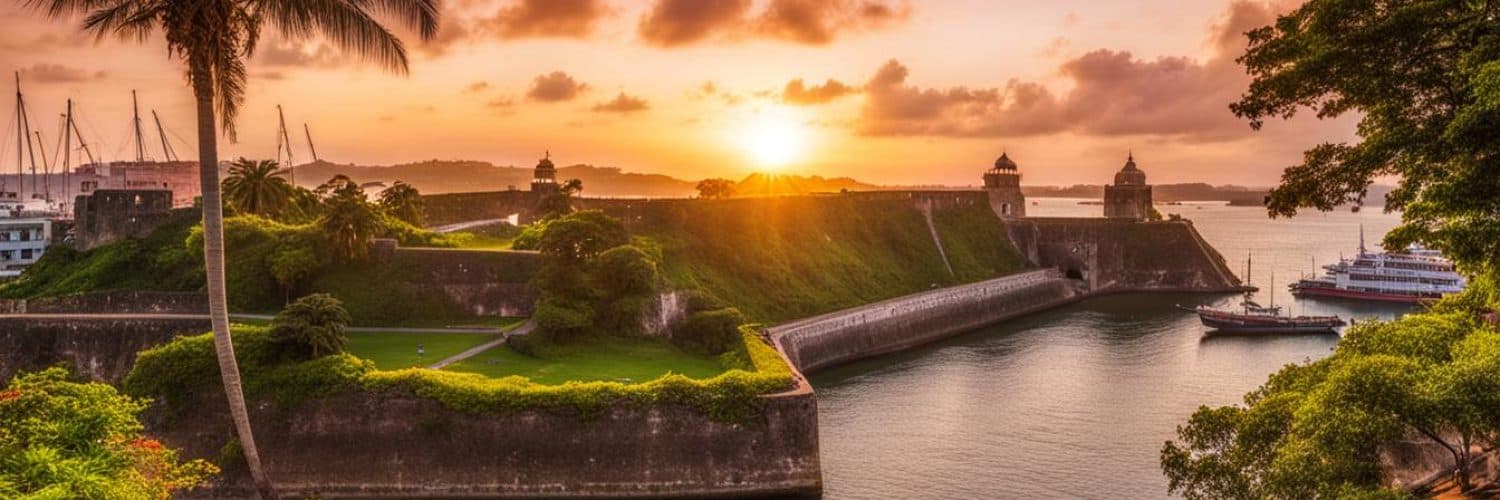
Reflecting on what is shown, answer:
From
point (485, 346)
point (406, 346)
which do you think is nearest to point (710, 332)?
point (485, 346)

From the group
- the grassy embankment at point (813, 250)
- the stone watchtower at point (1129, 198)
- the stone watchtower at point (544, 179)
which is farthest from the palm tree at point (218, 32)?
the stone watchtower at point (1129, 198)

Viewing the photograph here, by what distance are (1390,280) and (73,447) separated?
94.1 m

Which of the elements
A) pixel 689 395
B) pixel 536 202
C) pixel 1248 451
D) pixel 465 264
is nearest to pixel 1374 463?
pixel 1248 451

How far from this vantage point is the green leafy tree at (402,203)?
196ft

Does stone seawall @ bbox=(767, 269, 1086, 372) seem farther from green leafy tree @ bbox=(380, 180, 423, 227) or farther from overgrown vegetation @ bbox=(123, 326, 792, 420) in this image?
green leafy tree @ bbox=(380, 180, 423, 227)

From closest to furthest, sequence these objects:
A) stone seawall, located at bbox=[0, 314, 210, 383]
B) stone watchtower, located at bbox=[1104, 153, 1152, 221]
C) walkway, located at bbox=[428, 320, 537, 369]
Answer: stone seawall, located at bbox=[0, 314, 210, 383] → walkway, located at bbox=[428, 320, 537, 369] → stone watchtower, located at bbox=[1104, 153, 1152, 221]

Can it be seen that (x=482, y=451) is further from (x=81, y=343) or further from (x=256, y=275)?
(x=256, y=275)

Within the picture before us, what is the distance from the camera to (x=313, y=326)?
3253 cm

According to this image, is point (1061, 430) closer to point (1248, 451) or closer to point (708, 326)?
point (708, 326)

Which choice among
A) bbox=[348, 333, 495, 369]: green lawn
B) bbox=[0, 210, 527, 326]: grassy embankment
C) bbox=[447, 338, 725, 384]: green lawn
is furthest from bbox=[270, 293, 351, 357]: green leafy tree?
bbox=[0, 210, 527, 326]: grassy embankment

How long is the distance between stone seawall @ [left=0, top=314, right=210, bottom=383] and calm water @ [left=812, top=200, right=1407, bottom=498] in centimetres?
2637

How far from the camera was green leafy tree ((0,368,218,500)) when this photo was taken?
15062 mm

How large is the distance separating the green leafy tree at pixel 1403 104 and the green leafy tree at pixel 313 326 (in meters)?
28.4

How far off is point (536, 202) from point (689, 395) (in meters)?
43.9
